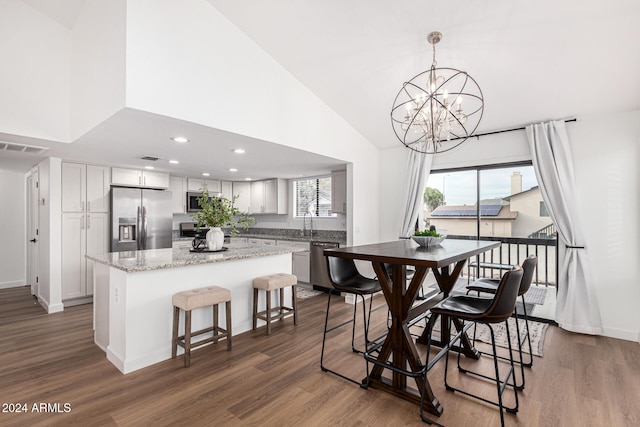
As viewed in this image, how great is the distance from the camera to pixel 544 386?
7.90ft

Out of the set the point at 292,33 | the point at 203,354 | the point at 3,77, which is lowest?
the point at 203,354

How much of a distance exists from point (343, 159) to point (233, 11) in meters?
2.28

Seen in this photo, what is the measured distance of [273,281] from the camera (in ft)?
11.5

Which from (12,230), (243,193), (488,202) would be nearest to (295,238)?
(243,193)

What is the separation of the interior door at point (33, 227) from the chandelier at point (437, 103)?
5662 millimetres

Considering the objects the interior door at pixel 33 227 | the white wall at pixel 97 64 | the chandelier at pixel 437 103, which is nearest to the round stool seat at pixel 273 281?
→ the chandelier at pixel 437 103

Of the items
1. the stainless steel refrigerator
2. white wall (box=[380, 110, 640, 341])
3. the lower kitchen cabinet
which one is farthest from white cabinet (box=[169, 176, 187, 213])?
white wall (box=[380, 110, 640, 341])

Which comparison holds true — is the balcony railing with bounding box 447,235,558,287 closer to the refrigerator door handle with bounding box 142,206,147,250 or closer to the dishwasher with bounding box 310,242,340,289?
the dishwasher with bounding box 310,242,340,289

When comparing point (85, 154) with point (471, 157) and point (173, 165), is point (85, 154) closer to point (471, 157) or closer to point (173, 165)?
point (173, 165)

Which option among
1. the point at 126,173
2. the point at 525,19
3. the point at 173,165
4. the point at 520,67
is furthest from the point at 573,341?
the point at 126,173

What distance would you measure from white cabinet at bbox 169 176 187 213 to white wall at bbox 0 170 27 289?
8.87ft

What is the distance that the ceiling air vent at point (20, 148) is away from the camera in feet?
11.6

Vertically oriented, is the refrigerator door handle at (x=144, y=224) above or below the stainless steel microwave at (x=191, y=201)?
below

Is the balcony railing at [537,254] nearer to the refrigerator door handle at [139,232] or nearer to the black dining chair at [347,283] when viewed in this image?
the black dining chair at [347,283]
